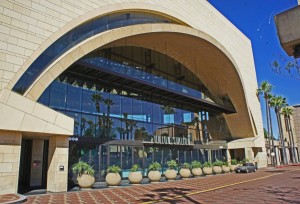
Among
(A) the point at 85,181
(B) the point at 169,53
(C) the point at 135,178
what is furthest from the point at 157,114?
(A) the point at 85,181

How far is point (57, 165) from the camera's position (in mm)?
14930

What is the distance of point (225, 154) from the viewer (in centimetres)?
3838

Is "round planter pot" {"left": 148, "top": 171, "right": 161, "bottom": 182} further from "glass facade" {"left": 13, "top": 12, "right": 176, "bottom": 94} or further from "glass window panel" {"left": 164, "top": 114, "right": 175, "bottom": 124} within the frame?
"glass facade" {"left": 13, "top": 12, "right": 176, "bottom": 94}

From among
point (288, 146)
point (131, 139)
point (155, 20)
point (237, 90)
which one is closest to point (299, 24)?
point (131, 139)

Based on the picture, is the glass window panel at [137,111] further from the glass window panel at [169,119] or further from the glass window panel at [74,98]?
the glass window panel at [74,98]

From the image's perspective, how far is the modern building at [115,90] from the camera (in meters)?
14.5

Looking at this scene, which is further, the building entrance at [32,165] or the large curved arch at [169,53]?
the building entrance at [32,165]

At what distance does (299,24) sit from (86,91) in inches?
788

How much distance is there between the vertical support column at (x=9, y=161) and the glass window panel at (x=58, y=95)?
5769 mm

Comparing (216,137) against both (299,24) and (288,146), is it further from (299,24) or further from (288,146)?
(288,146)

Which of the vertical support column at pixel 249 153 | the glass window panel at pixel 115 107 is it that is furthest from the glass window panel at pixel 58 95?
the vertical support column at pixel 249 153

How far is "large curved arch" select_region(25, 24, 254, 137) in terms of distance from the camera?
1648 centimetres

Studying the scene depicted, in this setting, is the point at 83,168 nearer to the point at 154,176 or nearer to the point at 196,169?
the point at 154,176

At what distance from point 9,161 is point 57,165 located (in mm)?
2707
